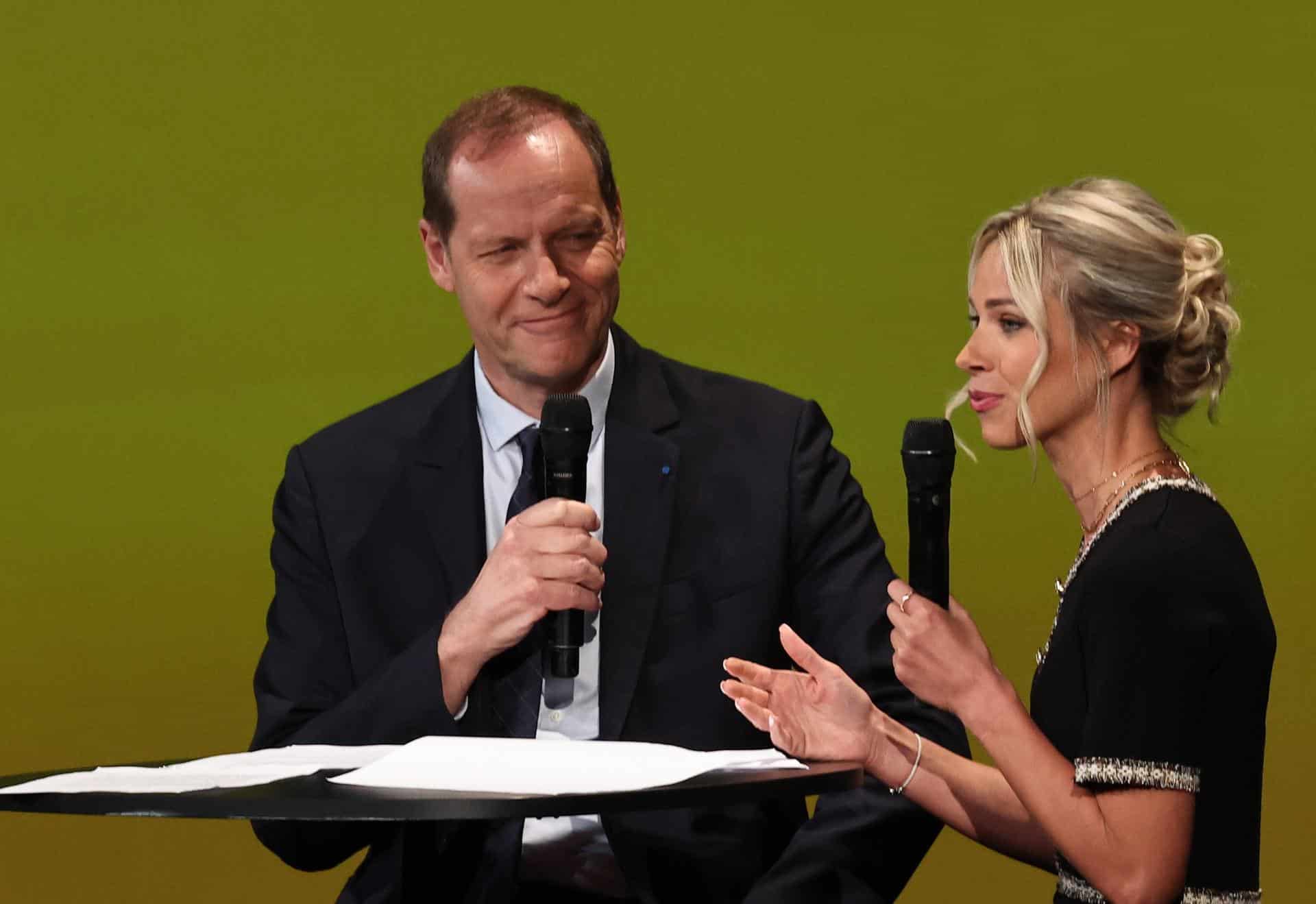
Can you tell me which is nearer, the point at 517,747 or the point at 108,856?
the point at 517,747

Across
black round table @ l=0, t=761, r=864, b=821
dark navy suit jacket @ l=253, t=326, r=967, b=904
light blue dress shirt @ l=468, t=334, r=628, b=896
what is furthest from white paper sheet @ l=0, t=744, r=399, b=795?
light blue dress shirt @ l=468, t=334, r=628, b=896

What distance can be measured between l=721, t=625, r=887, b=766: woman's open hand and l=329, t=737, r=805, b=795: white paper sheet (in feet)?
0.56

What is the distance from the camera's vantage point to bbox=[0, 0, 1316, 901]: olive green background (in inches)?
129

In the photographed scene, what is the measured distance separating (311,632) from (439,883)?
1.53ft

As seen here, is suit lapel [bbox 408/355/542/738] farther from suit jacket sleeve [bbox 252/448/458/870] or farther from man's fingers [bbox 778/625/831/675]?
man's fingers [bbox 778/625/831/675]

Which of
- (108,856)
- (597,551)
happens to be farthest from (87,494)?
(597,551)

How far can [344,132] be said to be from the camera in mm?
3371

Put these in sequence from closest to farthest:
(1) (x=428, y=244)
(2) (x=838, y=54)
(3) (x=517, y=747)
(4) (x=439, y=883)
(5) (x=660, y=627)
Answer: (3) (x=517, y=747), (4) (x=439, y=883), (5) (x=660, y=627), (1) (x=428, y=244), (2) (x=838, y=54)

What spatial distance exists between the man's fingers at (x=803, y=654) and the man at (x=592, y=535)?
186mm

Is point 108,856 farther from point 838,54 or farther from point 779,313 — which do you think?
point 838,54

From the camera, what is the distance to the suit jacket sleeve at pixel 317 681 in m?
2.19

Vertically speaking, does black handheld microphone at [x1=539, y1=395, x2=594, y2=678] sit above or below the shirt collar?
below

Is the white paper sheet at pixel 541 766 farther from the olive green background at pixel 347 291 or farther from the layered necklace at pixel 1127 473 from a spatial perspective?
the olive green background at pixel 347 291

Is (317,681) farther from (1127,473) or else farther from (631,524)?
(1127,473)
